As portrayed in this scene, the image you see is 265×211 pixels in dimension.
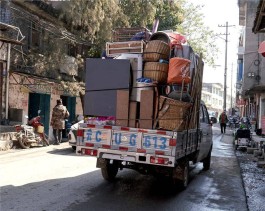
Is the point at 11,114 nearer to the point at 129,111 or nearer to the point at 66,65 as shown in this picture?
the point at 66,65

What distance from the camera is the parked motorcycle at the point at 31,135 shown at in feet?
43.6

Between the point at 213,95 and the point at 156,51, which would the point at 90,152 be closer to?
the point at 156,51

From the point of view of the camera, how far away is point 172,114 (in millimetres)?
6570

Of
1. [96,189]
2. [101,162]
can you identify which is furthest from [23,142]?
[96,189]

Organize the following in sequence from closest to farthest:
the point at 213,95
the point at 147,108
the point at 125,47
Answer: the point at 147,108 → the point at 125,47 → the point at 213,95

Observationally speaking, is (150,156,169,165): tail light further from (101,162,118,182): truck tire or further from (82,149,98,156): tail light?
(101,162,118,182): truck tire

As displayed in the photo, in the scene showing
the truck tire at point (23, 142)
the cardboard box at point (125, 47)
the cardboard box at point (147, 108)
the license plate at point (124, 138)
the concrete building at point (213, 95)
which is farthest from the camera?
the concrete building at point (213, 95)

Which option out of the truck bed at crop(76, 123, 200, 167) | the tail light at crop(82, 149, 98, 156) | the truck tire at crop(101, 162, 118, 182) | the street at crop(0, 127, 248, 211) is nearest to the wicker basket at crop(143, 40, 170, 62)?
the truck bed at crop(76, 123, 200, 167)

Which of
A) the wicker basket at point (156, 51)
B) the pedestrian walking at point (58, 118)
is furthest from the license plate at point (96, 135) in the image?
the pedestrian walking at point (58, 118)

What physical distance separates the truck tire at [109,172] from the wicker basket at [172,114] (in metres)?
1.87

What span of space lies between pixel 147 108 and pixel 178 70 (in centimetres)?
88

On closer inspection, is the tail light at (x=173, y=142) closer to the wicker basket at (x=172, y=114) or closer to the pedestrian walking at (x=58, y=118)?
the wicker basket at (x=172, y=114)

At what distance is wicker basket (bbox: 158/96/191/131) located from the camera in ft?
21.5

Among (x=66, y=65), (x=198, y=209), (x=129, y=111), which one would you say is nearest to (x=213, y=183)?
(x=198, y=209)
